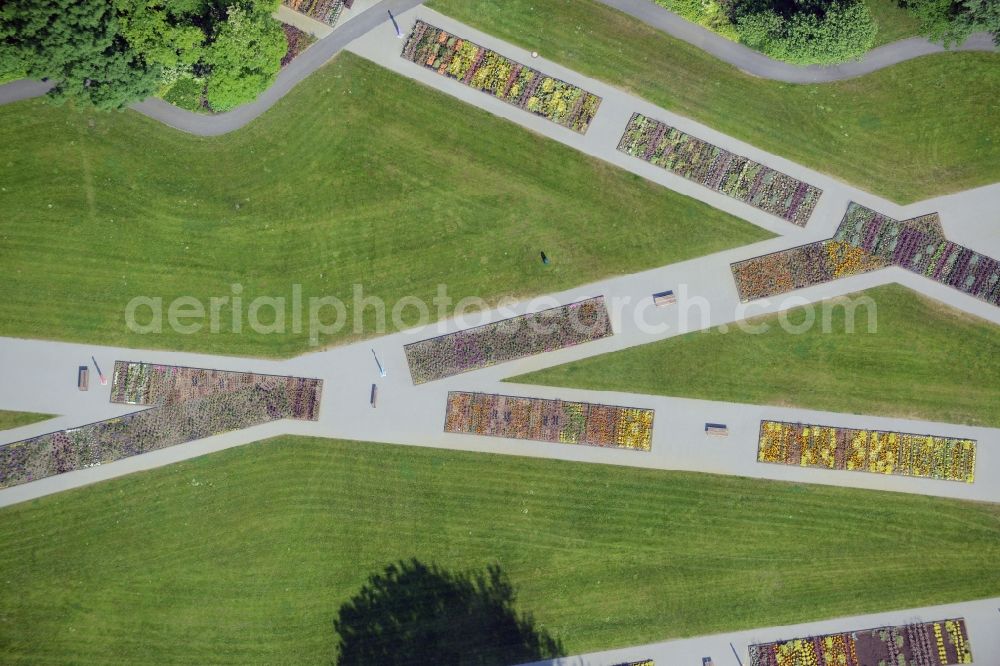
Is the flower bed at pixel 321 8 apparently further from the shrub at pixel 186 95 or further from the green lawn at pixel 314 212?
the shrub at pixel 186 95

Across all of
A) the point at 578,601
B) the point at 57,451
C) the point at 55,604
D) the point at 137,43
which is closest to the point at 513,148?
the point at 137,43

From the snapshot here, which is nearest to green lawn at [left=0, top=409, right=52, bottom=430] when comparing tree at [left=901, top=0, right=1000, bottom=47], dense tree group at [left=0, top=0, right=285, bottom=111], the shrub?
dense tree group at [left=0, top=0, right=285, bottom=111]

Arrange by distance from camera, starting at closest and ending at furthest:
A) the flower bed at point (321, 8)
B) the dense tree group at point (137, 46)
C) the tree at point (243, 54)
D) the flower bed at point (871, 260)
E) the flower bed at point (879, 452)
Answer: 1. the dense tree group at point (137, 46)
2. the tree at point (243, 54)
3. the flower bed at point (879, 452)
4. the flower bed at point (871, 260)
5. the flower bed at point (321, 8)

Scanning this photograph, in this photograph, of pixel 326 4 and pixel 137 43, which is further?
pixel 326 4

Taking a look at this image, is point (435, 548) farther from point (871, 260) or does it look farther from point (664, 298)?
point (871, 260)

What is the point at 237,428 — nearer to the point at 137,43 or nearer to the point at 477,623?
the point at 477,623

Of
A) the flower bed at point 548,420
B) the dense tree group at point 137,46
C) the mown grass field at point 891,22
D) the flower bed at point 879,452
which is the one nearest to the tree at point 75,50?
the dense tree group at point 137,46
